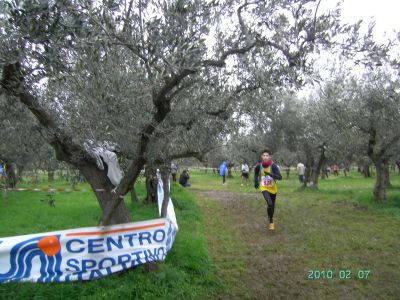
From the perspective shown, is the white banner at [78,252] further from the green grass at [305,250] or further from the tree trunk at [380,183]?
→ the tree trunk at [380,183]

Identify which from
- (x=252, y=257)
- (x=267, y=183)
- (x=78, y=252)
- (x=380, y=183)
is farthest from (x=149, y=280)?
(x=380, y=183)

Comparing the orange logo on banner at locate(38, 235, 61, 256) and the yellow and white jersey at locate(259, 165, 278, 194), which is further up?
the yellow and white jersey at locate(259, 165, 278, 194)

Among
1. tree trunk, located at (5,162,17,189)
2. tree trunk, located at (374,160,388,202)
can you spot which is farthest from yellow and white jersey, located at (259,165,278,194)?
tree trunk, located at (5,162,17,189)

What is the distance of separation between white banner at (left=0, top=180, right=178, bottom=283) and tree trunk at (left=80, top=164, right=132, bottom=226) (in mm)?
194

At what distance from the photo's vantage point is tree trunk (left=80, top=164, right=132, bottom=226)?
5996mm

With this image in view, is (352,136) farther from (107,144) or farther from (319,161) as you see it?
(107,144)

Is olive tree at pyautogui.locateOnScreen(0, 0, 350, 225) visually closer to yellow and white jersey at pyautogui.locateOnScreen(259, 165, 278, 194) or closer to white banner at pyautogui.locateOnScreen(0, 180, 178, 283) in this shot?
white banner at pyautogui.locateOnScreen(0, 180, 178, 283)

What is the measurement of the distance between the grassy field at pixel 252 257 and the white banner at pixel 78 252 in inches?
7.2

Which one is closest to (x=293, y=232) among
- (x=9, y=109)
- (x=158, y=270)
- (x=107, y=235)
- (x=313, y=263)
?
(x=313, y=263)

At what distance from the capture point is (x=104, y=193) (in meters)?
6.25

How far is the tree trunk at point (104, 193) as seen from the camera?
19.7ft

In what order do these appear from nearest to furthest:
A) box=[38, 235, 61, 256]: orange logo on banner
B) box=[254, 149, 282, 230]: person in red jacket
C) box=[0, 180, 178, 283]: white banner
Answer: box=[0, 180, 178, 283]: white banner, box=[38, 235, 61, 256]: orange logo on banner, box=[254, 149, 282, 230]: person in red jacket

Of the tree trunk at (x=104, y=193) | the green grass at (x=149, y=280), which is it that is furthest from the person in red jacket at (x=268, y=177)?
the tree trunk at (x=104, y=193)

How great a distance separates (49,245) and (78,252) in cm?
45
